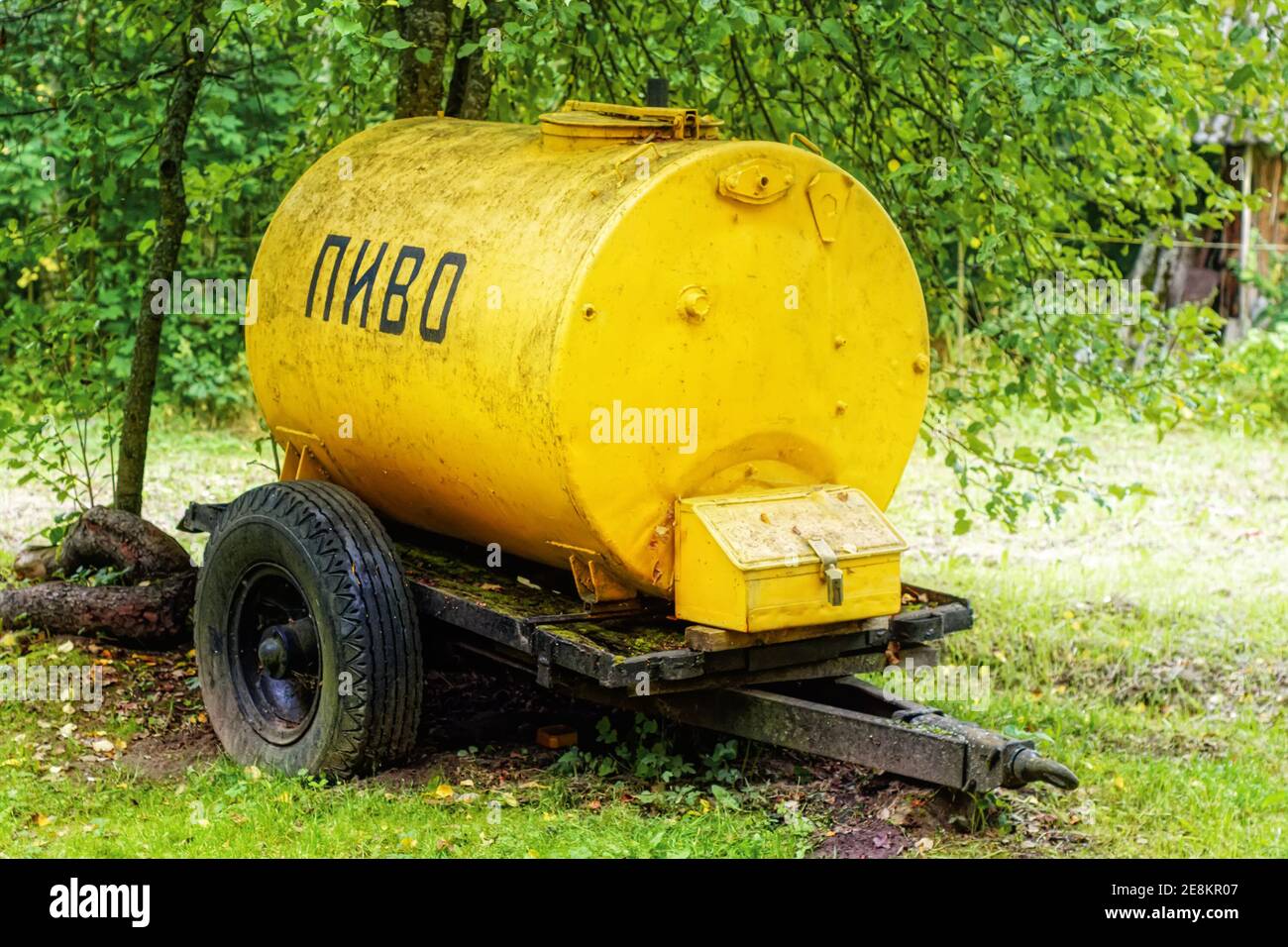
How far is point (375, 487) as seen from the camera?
6082mm

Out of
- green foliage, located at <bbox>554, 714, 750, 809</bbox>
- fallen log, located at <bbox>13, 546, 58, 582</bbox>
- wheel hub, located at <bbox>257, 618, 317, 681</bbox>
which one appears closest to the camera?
green foliage, located at <bbox>554, 714, 750, 809</bbox>

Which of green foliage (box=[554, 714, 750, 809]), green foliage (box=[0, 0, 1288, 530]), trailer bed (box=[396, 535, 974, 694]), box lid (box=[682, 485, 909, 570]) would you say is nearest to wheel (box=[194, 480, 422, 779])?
trailer bed (box=[396, 535, 974, 694])

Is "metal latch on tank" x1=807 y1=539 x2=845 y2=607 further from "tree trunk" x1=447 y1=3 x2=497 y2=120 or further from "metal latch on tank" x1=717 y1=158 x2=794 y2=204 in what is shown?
"tree trunk" x1=447 y1=3 x2=497 y2=120

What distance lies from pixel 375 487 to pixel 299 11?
1.81 m

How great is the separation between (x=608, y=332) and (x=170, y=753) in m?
2.57

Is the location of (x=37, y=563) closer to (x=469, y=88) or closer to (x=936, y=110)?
(x=469, y=88)

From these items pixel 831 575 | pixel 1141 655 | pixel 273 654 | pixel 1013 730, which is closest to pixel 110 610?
pixel 273 654

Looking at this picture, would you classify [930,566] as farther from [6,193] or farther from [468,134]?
[6,193]

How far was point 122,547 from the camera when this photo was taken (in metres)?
7.30

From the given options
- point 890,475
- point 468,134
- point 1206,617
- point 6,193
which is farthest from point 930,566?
point 6,193

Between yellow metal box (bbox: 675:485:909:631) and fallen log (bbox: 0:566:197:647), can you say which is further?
fallen log (bbox: 0:566:197:647)

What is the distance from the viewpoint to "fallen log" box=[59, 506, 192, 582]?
7.25 meters

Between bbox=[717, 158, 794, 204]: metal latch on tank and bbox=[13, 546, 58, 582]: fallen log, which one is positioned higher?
bbox=[717, 158, 794, 204]: metal latch on tank

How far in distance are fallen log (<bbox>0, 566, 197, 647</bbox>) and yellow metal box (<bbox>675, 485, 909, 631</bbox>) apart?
305 centimetres
